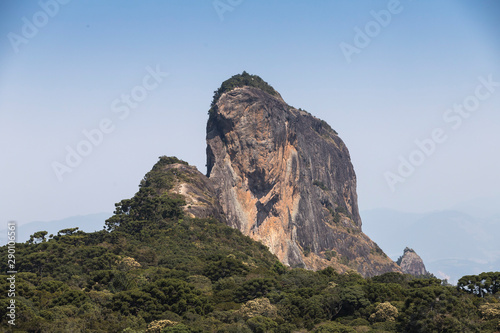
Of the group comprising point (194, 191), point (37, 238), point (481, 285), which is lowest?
point (481, 285)

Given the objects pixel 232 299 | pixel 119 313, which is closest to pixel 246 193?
pixel 232 299

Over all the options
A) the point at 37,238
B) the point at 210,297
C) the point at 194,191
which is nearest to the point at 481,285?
the point at 210,297

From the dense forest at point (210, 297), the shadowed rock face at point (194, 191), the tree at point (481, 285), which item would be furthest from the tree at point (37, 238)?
the tree at point (481, 285)

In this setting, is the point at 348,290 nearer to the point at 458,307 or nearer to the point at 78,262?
the point at 458,307

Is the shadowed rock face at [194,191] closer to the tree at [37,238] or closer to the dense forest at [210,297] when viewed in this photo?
the dense forest at [210,297]

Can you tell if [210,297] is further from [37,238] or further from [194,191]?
[194,191]

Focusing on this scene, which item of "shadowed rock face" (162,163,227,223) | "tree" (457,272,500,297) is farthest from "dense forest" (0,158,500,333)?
"shadowed rock face" (162,163,227,223)

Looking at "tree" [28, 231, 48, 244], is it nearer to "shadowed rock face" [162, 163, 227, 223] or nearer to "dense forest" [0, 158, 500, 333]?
"dense forest" [0, 158, 500, 333]

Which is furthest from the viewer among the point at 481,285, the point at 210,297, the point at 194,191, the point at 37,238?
the point at 194,191
